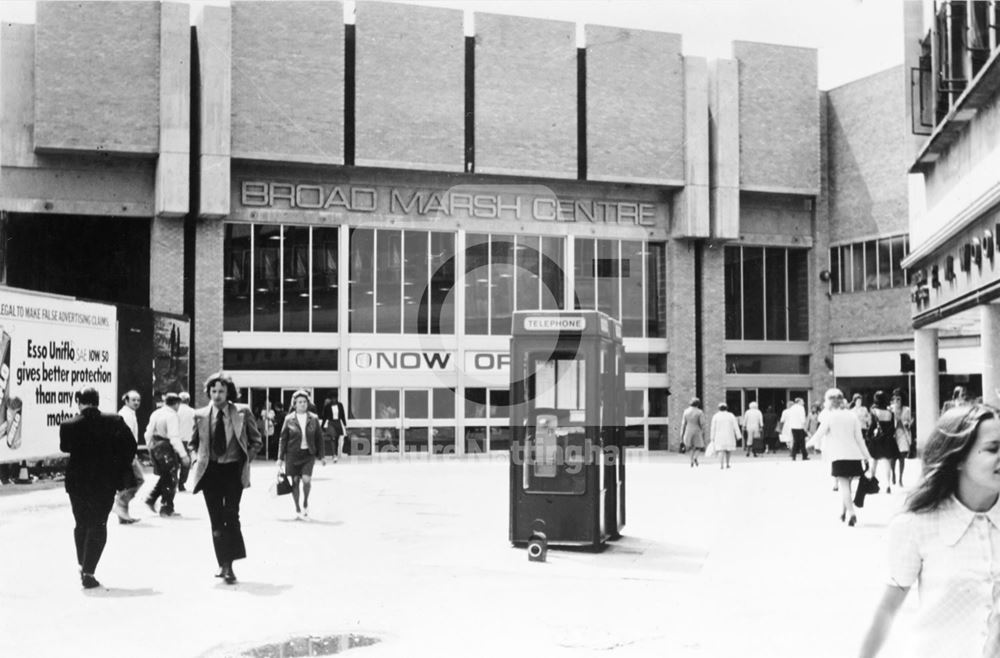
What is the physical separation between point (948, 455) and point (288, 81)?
106 feet

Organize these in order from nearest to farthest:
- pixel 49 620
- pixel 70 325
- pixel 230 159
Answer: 1. pixel 49 620
2. pixel 70 325
3. pixel 230 159

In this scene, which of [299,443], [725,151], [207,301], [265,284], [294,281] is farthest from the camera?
[725,151]

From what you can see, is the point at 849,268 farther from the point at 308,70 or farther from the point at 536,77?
the point at 308,70

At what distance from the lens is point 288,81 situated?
112 feet

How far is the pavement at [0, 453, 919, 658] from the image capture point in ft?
25.0

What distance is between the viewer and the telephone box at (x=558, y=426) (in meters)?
12.1

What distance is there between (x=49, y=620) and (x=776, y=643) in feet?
16.3

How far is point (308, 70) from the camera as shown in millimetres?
34156

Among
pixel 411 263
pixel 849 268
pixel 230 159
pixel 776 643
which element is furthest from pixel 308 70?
pixel 776 643

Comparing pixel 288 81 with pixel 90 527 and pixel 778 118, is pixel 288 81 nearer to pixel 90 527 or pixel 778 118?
pixel 778 118

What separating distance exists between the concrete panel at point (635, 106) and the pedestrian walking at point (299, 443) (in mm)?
23006

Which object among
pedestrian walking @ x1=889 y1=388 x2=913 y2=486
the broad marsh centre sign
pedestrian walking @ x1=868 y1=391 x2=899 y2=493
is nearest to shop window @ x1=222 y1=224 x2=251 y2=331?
the broad marsh centre sign

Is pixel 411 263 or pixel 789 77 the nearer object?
pixel 411 263

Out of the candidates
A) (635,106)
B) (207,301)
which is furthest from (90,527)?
(635,106)
